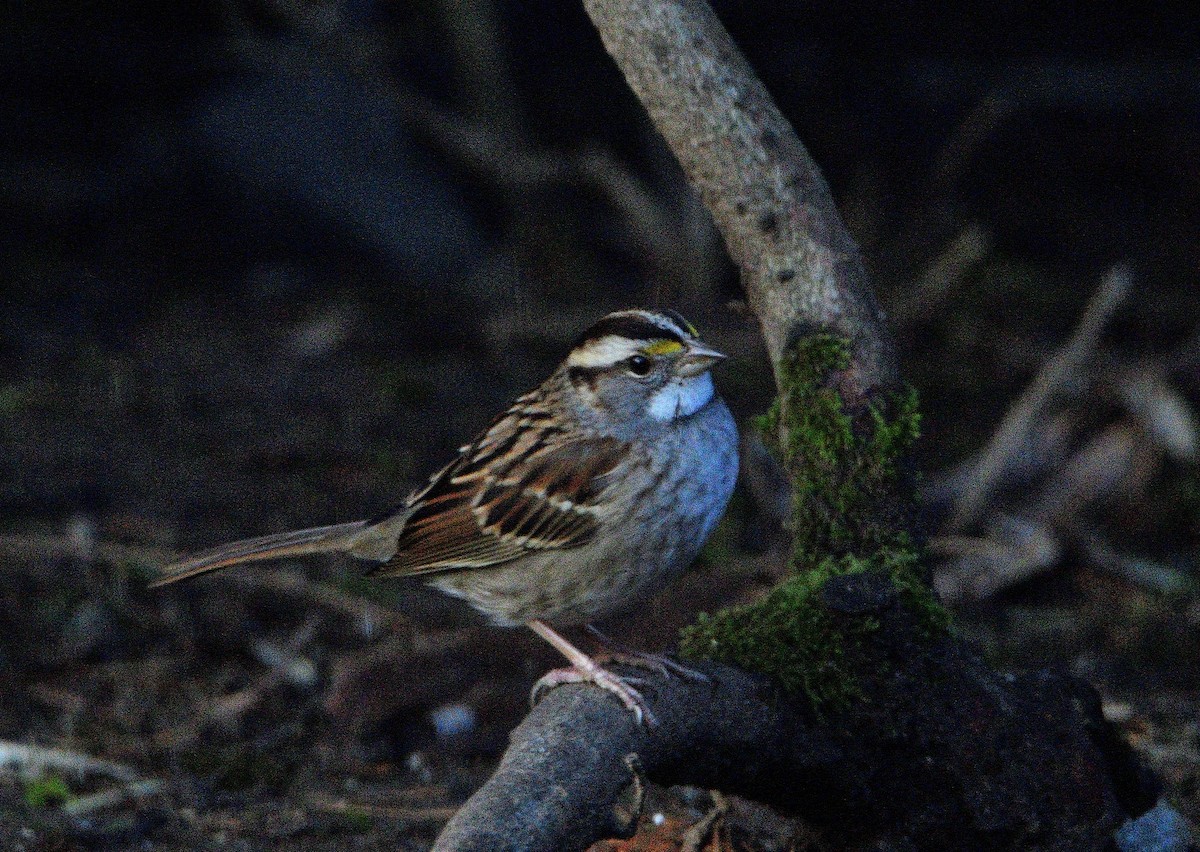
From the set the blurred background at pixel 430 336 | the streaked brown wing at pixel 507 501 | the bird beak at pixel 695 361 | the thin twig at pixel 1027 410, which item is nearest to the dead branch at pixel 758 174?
the bird beak at pixel 695 361

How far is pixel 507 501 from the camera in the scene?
402 centimetres

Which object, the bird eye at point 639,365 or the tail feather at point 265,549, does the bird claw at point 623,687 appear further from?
the tail feather at point 265,549

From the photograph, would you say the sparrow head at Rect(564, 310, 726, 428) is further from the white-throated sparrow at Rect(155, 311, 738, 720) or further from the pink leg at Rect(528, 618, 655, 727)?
the pink leg at Rect(528, 618, 655, 727)

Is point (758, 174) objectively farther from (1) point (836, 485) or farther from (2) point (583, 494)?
(2) point (583, 494)

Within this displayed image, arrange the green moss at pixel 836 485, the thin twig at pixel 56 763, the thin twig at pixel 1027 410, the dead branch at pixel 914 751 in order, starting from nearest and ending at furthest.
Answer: the dead branch at pixel 914 751 → the green moss at pixel 836 485 → the thin twig at pixel 56 763 → the thin twig at pixel 1027 410

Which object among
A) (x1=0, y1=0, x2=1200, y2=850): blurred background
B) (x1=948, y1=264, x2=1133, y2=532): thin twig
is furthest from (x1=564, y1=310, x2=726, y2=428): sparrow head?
(x1=948, y1=264, x2=1133, y2=532): thin twig

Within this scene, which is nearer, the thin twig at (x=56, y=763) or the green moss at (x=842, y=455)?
the green moss at (x=842, y=455)

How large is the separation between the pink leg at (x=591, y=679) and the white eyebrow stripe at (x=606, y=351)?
635 millimetres

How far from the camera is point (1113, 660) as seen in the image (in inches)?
215

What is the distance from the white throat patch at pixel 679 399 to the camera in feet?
12.8

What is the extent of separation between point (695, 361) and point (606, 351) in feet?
0.71

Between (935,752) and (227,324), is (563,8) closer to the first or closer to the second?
(227,324)

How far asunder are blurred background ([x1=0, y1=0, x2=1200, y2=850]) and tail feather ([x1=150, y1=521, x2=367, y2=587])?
0.78m

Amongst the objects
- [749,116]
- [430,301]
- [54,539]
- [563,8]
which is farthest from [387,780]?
[563,8]
